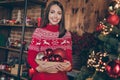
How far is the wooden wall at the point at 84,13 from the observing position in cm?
325

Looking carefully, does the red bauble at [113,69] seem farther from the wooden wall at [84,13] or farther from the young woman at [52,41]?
the wooden wall at [84,13]

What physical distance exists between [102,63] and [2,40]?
110 inches

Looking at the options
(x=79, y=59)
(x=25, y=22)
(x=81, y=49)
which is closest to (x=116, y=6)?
(x=81, y=49)

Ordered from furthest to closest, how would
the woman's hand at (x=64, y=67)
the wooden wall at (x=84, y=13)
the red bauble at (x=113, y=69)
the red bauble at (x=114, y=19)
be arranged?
the wooden wall at (x=84, y=13) → the woman's hand at (x=64, y=67) → the red bauble at (x=114, y=19) → the red bauble at (x=113, y=69)

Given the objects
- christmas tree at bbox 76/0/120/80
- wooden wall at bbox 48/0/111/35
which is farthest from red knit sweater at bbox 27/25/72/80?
christmas tree at bbox 76/0/120/80

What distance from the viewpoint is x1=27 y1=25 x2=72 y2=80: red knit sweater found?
3.07 metres

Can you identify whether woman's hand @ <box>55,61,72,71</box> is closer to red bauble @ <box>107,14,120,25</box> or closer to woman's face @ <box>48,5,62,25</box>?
woman's face @ <box>48,5,62,25</box>

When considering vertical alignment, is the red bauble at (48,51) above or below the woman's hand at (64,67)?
above

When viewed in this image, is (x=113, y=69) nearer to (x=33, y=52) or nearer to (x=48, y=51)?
(x=48, y=51)

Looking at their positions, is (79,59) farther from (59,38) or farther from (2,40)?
(2,40)

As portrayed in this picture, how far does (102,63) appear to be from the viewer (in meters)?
2.52

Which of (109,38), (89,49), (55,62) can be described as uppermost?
(109,38)

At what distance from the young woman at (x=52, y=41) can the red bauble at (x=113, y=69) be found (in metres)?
0.79

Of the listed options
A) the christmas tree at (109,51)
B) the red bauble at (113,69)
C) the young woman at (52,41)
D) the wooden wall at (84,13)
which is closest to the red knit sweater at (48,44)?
the young woman at (52,41)
